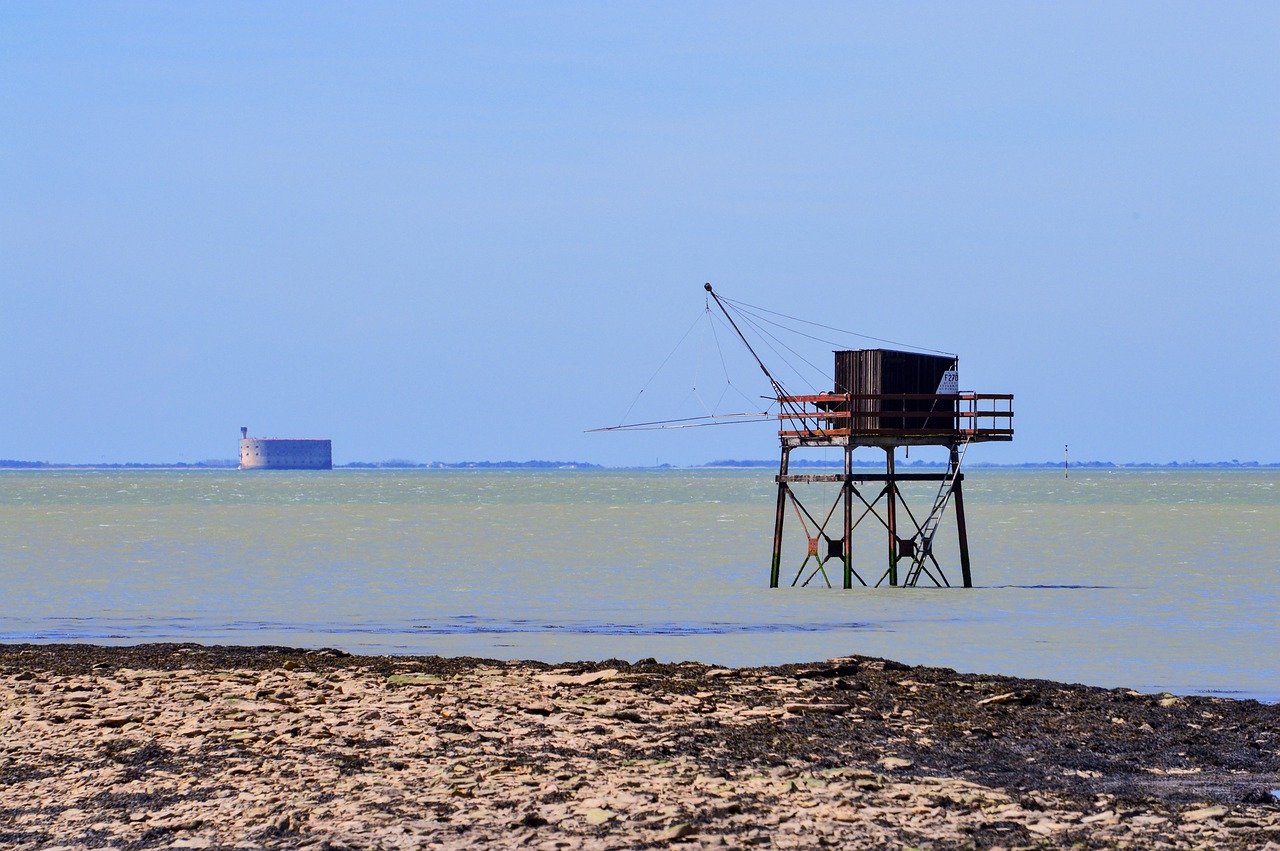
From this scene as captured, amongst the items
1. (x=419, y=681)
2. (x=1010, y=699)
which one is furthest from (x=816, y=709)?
(x=419, y=681)

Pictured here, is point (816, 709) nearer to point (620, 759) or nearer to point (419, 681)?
point (620, 759)

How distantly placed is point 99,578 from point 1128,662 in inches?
1190

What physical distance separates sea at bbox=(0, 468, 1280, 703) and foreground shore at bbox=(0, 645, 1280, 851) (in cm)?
551

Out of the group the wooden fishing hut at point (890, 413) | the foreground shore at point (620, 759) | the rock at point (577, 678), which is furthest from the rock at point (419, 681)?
the wooden fishing hut at point (890, 413)

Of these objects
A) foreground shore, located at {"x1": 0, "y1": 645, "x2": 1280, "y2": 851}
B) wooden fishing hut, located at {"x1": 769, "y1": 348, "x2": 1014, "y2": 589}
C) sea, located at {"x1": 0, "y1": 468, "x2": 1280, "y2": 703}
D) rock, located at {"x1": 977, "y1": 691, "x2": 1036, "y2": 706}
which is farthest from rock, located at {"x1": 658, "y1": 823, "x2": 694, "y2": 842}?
wooden fishing hut, located at {"x1": 769, "y1": 348, "x2": 1014, "y2": 589}

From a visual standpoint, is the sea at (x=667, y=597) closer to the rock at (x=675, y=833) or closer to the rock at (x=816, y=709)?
the rock at (x=816, y=709)

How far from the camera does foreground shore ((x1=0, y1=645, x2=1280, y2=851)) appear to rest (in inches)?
503

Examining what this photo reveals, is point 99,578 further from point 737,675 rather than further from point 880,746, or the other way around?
point 880,746

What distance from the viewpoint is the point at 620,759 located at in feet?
50.0

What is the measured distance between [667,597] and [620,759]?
981 inches

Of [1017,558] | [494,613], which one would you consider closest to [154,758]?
[494,613]

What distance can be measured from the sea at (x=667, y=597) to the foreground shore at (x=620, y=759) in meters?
5.51

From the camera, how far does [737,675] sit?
816 inches

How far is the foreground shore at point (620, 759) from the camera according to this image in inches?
503
